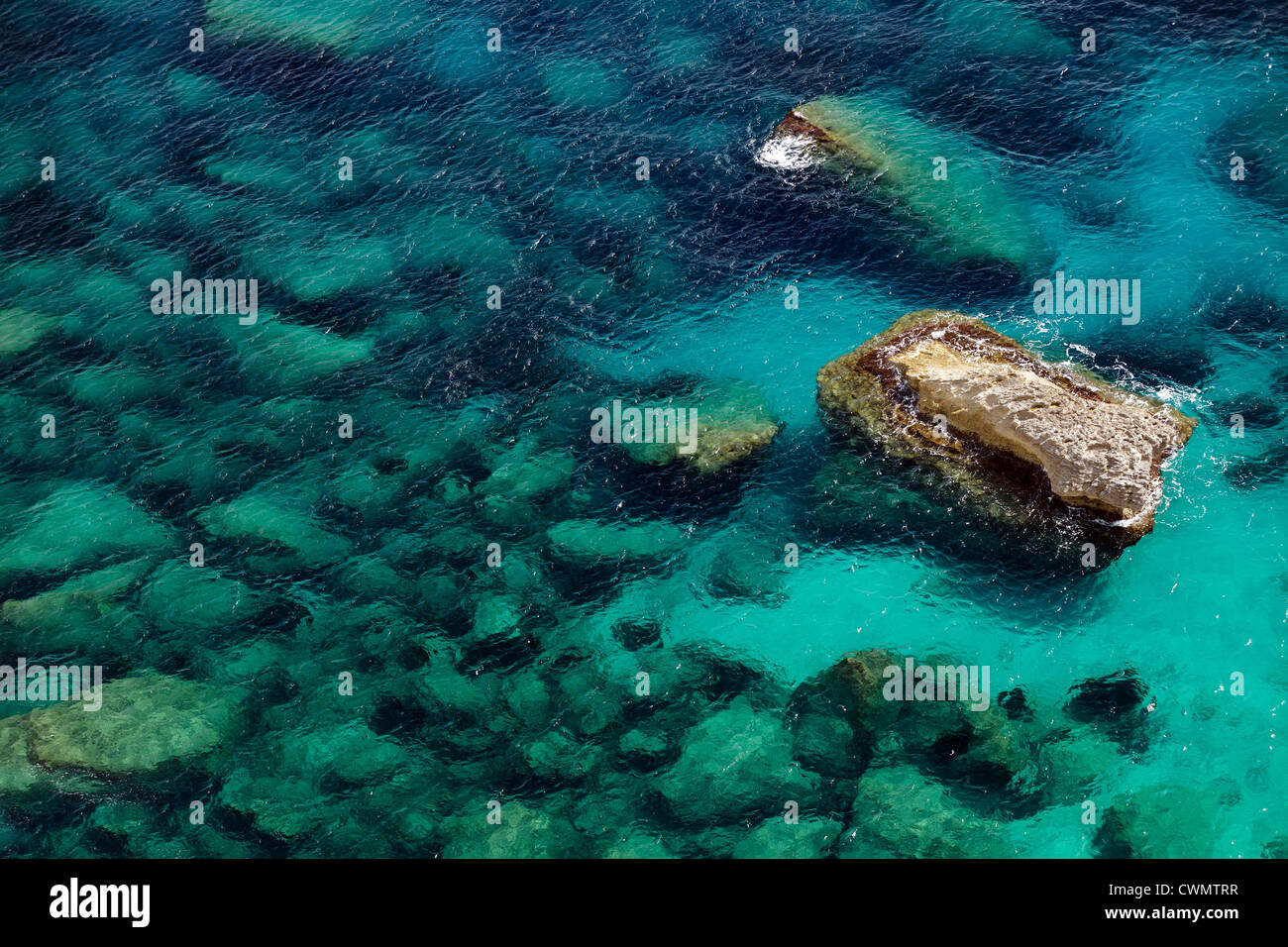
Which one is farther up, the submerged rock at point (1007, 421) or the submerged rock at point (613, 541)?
the submerged rock at point (1007, 421)

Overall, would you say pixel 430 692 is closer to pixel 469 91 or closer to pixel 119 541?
pixel 119 541

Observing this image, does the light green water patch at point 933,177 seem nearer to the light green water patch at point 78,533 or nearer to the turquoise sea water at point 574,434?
the turquoise sea water at point 574,434

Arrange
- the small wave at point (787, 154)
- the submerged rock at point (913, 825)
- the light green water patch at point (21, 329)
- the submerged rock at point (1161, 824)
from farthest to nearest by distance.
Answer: the small wave at point (787, 154), the light green water patch at point (21, 329), the submerged rock at point (913, 825), the submerged rock at point (1161, 824)

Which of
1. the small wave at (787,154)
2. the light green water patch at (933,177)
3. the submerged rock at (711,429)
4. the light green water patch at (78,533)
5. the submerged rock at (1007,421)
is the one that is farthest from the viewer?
the small wave at (787,154)

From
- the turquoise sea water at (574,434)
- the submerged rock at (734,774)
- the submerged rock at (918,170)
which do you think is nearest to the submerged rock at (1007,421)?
the turquoise sea water at (574,434)

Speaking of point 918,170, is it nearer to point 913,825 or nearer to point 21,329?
point 913,825

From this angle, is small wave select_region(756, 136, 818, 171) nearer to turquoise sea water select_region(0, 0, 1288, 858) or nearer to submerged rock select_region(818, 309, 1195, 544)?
turquoise sea water select_region(0, 0, 1288, 858)

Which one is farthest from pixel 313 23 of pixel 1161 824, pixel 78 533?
pixel 1161 824

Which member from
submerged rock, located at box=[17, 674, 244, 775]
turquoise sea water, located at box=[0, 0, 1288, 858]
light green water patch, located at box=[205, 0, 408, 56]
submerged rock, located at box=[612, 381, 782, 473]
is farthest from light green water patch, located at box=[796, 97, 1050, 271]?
submerged rock, located at box=[17, 674, 244, 775]

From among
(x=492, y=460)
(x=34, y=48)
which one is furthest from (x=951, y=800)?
(x=34, y=48)
